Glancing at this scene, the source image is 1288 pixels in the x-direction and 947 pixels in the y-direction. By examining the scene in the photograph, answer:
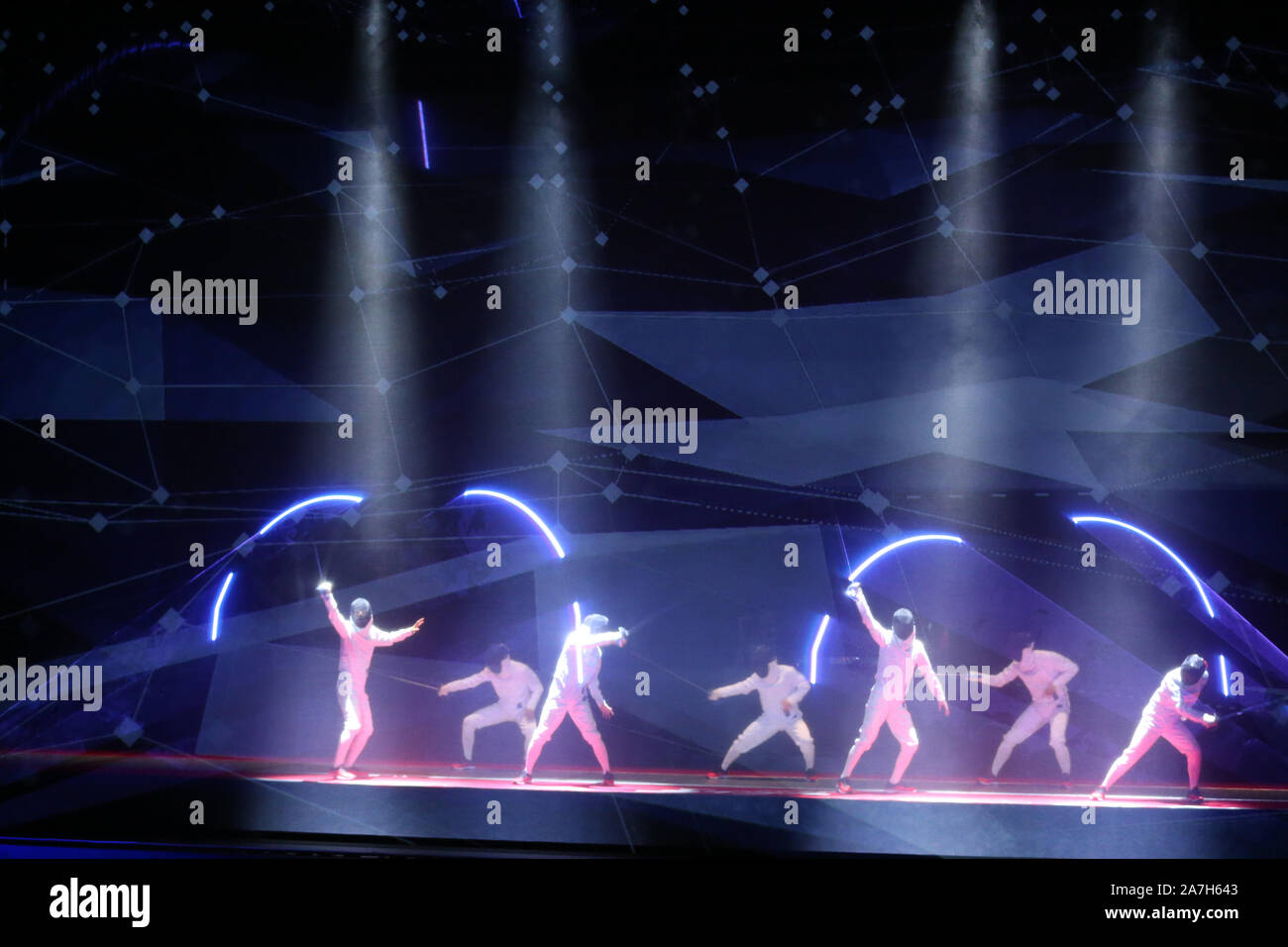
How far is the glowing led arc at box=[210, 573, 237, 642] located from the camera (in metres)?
4.25

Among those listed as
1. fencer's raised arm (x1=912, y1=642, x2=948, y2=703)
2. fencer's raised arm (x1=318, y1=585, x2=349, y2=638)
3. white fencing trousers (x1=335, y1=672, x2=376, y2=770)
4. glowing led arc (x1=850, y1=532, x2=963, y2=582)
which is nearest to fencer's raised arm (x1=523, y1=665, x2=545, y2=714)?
white fencing trousers (x1=335, y1=672, x2=376, y2=770)

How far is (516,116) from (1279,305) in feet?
11.6

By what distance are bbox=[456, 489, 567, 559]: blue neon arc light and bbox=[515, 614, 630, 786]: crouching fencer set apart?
1.37ft

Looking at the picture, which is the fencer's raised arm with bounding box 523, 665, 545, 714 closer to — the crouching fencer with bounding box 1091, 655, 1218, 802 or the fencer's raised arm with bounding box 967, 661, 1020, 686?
the fencer's raised arm with bounding box 967, 661, 1020, 686

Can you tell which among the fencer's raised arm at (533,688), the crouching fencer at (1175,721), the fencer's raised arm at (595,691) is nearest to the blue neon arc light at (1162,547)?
the crouching fencer at (1175,721)

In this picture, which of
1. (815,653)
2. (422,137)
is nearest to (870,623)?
(815,653)

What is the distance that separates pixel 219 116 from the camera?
456 cm

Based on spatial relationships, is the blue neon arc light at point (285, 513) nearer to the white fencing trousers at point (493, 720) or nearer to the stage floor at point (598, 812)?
the stage floor at point (598, 812)

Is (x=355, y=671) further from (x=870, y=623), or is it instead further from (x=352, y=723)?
(x=870, y=623)

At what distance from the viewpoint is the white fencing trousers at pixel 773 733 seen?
158 inches

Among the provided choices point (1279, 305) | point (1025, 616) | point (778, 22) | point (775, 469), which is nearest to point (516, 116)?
point (778, 22)

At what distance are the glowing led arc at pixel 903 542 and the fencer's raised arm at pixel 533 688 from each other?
1436 millimetres

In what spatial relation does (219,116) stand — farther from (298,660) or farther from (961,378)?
(961,378)
